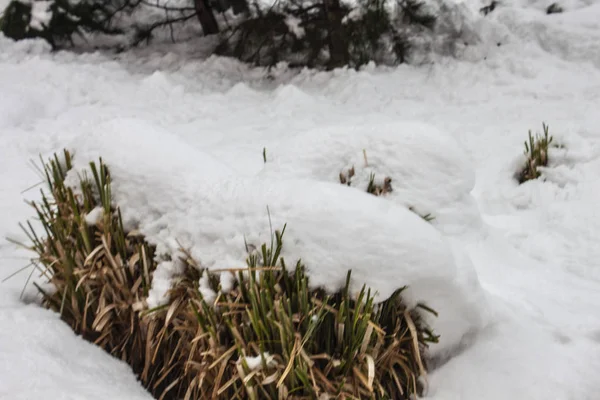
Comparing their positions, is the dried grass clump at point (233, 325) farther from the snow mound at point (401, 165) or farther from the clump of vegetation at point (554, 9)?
the clump of vegetation at point (554, 9)

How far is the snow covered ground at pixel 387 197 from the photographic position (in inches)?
60.0

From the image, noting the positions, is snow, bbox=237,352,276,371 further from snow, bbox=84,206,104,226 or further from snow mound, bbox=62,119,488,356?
snow, bbox=84,206,104,226

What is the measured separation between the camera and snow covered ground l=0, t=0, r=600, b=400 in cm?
152

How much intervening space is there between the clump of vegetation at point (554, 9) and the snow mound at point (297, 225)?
6.28 meters

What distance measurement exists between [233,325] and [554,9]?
7019 mm

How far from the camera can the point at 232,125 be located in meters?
4.54

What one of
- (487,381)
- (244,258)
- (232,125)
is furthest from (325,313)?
(232,125)

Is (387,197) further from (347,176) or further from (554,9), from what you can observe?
(554,9)

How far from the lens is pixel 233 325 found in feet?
4.79

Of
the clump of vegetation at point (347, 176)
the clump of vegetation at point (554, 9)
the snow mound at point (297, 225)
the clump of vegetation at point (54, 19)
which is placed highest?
the clump of vegetation at point (54, 19)

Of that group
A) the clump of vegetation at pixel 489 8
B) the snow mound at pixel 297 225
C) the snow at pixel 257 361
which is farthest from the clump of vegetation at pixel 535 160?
the clump of vegetation at pixel 489 8

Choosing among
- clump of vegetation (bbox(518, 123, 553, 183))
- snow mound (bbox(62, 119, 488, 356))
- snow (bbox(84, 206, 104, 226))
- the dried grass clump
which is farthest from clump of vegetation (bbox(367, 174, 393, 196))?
clump of vegetation (bbox(518, 123, 553, 183))

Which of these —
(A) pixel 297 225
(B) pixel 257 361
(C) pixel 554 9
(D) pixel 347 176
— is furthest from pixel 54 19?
(C) pixel 554 9

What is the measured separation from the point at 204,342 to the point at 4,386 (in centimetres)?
60
